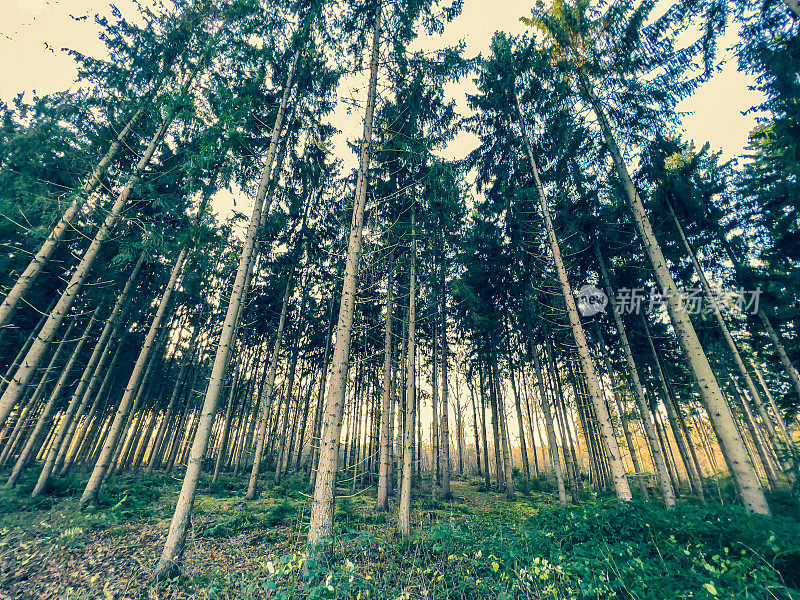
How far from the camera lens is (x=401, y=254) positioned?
11734 millimetres

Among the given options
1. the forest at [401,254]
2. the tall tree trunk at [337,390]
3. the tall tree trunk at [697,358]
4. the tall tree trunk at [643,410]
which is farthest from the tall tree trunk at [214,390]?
the tall tree trunk at [643,410]

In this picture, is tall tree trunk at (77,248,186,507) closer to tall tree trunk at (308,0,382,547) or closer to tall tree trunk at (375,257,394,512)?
tall tree trunk at (308,0,382,547)

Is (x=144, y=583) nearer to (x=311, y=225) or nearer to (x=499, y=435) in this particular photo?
(x=311, y=225)

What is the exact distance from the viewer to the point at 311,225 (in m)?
13.7

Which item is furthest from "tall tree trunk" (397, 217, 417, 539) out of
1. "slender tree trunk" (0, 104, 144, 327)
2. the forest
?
"slender tree trunk" (0, 104, 144, 327)

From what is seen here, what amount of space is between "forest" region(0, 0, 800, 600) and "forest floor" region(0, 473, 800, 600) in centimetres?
7

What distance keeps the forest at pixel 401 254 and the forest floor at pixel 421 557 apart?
0.22 feet

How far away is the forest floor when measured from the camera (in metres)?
4.07

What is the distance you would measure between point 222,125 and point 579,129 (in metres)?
11.0

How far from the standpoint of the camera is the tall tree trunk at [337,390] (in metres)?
5.46

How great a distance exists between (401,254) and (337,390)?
6839 mm

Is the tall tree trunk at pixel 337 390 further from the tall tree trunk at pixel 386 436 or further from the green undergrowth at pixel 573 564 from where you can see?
the tall tree trunk at pixel 386 436

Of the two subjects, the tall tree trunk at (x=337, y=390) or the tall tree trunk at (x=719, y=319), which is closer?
the tall tree trunk at (x=337, y=390)

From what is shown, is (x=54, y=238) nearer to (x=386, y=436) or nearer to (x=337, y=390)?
(x=337, y=390)
